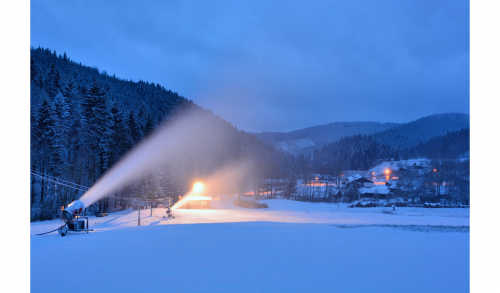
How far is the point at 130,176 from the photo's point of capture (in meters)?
32.7

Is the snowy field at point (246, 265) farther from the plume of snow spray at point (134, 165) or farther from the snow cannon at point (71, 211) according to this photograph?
the plume of snow spray at point (134, 165)

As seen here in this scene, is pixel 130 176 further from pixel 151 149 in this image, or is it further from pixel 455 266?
pixel 455 266

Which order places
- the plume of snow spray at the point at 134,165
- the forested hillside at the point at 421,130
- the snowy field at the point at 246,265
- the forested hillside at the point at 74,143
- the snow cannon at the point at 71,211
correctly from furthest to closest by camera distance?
the forested hillside at the point at 421,130 → the plume of snow spray at the point at 134,165 → the forested hillside at the point at 74,143 → the snow cannon at the point at 71,211 → the snowy field at the point at 246,265

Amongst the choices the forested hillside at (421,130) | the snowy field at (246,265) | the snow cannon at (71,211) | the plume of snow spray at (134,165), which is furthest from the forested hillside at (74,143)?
the forested hillside at (421,130)

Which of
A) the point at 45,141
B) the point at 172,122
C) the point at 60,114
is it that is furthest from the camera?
the point at 172,122

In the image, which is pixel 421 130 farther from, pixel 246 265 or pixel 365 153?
pixel 246 265

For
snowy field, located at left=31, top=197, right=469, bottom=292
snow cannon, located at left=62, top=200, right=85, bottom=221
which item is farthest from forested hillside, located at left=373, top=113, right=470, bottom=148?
snow cannon, located at left=62, top=200, right=85, bottom=221

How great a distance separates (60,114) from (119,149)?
7668 millimetres

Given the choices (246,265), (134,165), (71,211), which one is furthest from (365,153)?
(246,265)

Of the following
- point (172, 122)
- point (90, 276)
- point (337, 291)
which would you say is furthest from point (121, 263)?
point (172, 122)

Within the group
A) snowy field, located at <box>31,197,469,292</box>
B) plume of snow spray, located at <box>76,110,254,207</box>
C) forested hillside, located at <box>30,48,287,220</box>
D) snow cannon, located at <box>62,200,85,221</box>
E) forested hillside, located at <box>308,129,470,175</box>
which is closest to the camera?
snowy field, located at <box>31,197,469,292</box>

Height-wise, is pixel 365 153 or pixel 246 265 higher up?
pixel 365 153

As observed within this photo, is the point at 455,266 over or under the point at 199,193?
over

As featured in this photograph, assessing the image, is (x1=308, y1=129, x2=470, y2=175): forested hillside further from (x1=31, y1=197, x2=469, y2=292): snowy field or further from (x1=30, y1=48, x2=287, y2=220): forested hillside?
(x1=31, y1=197, x2=469, y2=292): snowy field
